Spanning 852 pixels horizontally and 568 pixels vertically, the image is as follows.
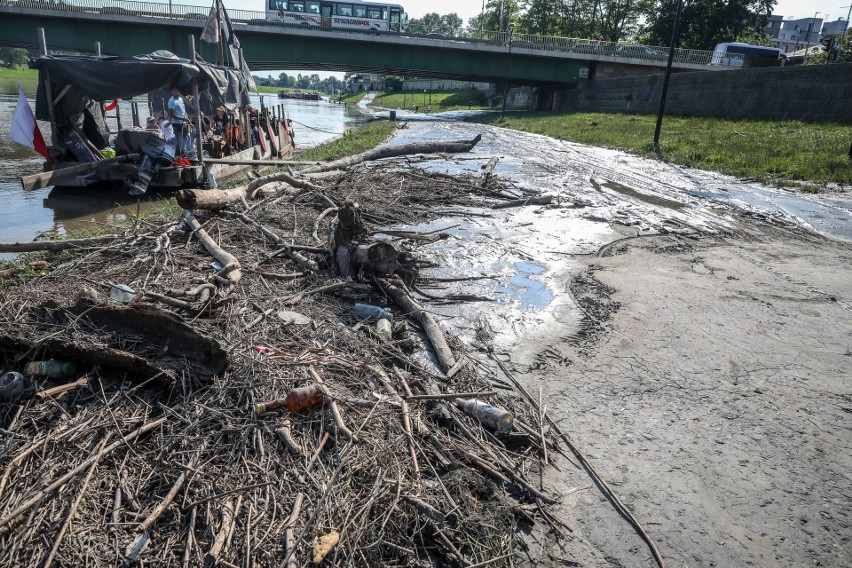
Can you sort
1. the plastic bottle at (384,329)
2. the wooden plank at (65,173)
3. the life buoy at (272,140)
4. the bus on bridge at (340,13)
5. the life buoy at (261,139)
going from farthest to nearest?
1. the bus on bridge at (340,13)
2. the life buoy at (272,140)
3. the life buoy at (261,139)
4. the wooden plank at (65,173)
5. the plastic bottle at (384,329)

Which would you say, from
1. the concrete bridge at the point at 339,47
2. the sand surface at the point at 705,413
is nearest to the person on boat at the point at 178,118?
the sand surface at the point at 705,413

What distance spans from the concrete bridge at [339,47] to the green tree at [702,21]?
10.9 metres

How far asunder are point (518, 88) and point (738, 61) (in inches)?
832

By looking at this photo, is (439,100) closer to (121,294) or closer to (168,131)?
(168,131)

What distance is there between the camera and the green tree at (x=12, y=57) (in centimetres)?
8975

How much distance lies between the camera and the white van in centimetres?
4356

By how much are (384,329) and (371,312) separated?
0.38m

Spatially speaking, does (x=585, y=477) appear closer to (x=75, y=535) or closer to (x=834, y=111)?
(x=75, y=535)

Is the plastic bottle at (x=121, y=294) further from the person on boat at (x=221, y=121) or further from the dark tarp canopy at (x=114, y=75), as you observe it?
the person on boat at (x=221, y=121)

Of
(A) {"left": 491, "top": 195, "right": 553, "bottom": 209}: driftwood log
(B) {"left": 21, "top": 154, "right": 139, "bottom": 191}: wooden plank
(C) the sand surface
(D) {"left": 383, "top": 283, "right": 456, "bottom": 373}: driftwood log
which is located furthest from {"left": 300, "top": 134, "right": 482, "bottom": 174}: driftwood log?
(C) the sand surface

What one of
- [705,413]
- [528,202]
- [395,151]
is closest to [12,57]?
[395,151]

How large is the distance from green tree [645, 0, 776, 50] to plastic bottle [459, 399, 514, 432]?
198 feet

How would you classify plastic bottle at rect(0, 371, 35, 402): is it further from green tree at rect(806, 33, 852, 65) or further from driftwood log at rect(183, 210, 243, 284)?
green tree at rect(806, 33, 852, 65)

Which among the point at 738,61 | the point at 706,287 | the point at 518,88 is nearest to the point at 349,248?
the point at 706,287
